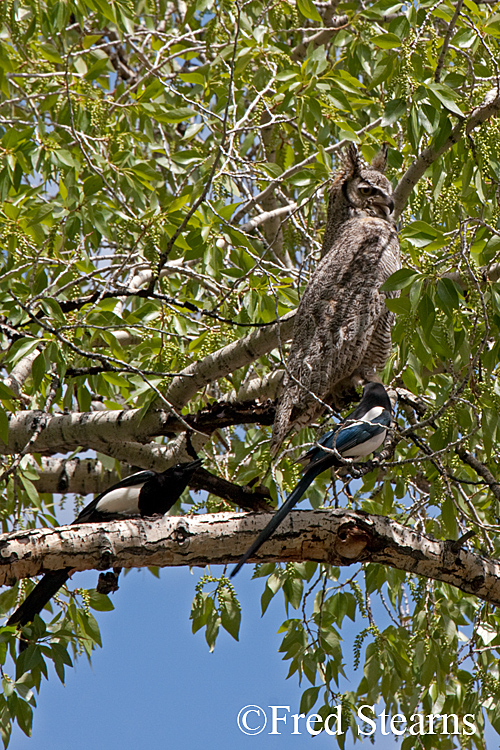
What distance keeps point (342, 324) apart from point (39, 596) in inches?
67.6

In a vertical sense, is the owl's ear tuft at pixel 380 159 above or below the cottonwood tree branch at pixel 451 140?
above

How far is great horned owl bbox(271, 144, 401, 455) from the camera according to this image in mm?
3244

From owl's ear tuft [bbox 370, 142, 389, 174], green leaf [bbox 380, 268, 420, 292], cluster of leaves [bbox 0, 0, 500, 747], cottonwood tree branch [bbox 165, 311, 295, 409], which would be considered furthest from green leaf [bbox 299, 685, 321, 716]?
owl's ear tuft [bbox 370, 142, 389, 174]

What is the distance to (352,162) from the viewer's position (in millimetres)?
4340

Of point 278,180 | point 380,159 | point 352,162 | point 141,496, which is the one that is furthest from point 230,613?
point 380,159

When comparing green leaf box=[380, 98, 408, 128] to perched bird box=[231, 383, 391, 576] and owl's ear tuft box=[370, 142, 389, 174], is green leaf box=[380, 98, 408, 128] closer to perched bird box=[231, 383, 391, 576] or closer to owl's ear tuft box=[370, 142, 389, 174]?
perched bird box=[231, 383, 391, 576]

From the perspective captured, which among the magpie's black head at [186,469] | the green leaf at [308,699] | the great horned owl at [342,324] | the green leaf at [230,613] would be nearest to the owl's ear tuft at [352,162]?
the great horned owl at [342,324]

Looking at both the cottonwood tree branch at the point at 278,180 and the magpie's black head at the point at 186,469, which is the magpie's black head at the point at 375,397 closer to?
the magpie's black head at the point at 186,469

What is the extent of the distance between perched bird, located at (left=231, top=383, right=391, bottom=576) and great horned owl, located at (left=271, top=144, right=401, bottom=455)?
0.24 m

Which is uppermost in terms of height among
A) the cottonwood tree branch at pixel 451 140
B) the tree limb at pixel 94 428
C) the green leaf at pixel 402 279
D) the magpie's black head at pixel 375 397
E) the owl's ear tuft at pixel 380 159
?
the owl's ear tuft at pixel 380 159

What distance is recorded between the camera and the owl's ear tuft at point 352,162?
4315 millimetres

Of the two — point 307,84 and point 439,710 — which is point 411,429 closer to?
point 439,710

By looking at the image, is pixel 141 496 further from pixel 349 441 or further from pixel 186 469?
pixel 349 441

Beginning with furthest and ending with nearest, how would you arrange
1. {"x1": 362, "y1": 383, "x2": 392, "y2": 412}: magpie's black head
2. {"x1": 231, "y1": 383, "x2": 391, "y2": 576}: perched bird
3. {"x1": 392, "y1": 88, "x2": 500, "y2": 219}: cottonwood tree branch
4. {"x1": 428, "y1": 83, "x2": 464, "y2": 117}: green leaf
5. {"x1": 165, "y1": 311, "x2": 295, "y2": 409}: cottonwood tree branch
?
{"x1": 165, "y1": 311, "x2": 295, "y2": 409}: cottonwood tree branch → {"x1": 392, "y1": 88, "x2": 500, "y2": 219}: cottonwood tree branch → {"x1": 362, "y1": 383, "x2": 392, "y2": 412}: magpie's black head → {"x1": 428, "y1": 83, "x2": 464, "y2": 117}: green leaf → {"x1": 231, "y1": 383, "x2": 391, "y2": 576}: perched bird
